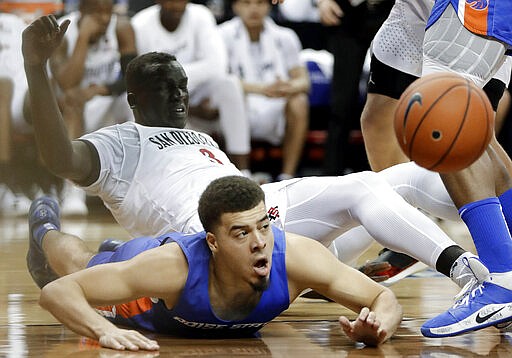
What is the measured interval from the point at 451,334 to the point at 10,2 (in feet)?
19.6

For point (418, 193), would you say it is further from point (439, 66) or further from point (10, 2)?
point (10, 2)

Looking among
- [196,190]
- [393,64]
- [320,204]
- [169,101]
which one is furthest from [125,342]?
[393,64]

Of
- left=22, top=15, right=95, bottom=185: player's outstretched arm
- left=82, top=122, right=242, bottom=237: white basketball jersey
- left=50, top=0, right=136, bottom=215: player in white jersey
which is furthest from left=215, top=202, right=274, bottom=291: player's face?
left=50, top=0, right=136, bottom=215: player in white jersey

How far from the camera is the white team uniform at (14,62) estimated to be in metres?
8.05

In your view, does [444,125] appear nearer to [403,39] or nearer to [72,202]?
[403,39]

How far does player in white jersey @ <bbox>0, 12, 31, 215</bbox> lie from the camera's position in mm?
8055

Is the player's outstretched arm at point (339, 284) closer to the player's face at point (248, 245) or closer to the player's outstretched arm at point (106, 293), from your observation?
the player's face at point (248, 245)

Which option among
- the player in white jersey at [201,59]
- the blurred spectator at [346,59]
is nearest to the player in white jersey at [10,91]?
the player in white jersey at [201,59]

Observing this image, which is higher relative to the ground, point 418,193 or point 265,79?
point 418,193

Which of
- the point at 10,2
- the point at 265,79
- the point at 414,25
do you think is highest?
the point at 414,25

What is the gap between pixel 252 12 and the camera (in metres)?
8.56

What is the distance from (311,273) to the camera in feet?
11.1

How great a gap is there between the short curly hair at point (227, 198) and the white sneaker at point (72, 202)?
5.09 metres

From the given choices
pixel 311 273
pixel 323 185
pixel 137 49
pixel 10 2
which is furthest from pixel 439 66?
pixel 10 2
